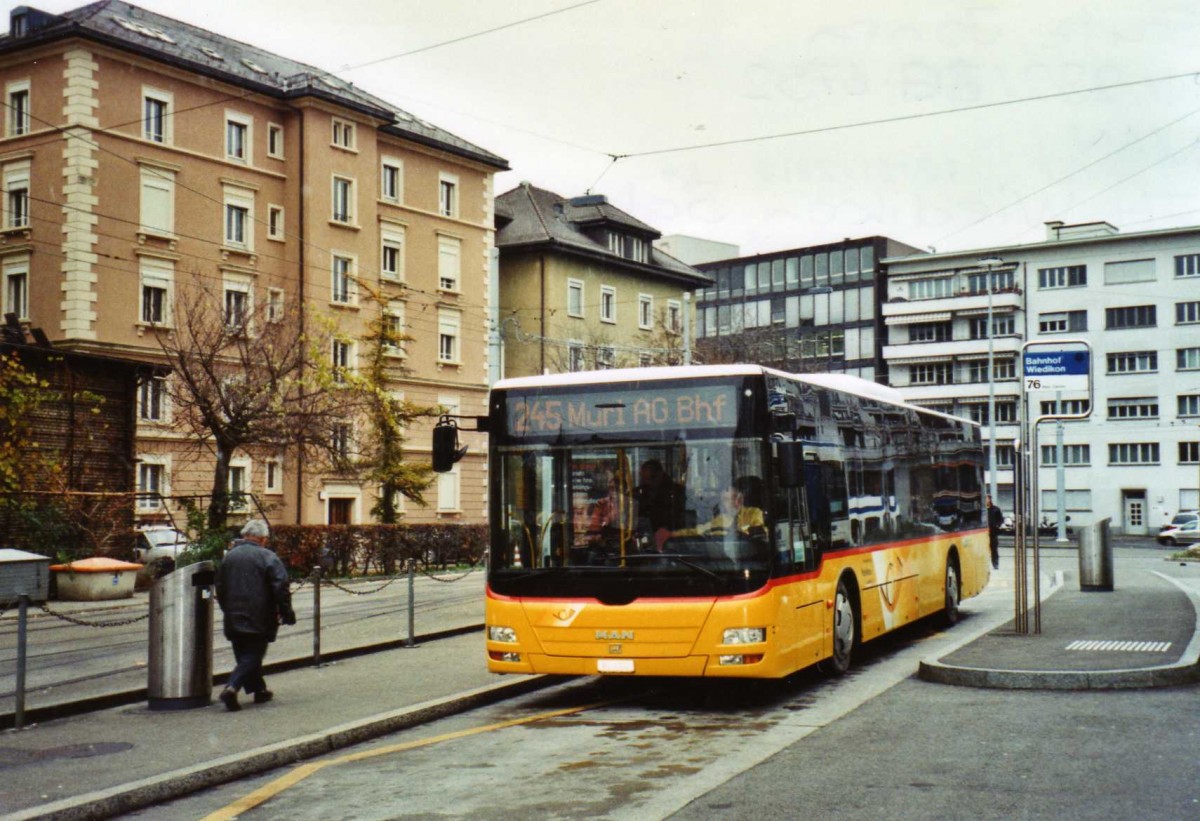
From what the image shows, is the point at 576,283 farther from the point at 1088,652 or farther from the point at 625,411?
the point at 625,411

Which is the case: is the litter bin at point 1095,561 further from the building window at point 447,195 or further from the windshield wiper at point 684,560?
the building window at point 447,195

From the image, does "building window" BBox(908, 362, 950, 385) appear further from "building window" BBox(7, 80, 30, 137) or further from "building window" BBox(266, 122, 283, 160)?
"building window" BBox(7, 80, 30, 137)

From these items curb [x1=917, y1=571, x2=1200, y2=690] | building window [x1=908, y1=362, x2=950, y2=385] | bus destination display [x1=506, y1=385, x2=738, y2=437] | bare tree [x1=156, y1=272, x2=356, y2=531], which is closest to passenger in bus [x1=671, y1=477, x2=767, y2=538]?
bus destination display [x1=506, y1=385, x2=738, y2=437]

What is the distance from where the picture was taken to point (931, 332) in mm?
95188

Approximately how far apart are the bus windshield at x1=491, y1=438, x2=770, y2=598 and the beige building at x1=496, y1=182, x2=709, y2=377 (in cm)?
4585

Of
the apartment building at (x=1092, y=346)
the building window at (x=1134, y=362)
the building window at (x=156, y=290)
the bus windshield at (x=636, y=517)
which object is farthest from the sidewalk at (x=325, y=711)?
the building window at (x=1134, y=362)

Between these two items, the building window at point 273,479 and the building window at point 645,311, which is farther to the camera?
the building window at point 645,311

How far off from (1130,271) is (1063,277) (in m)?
4.15

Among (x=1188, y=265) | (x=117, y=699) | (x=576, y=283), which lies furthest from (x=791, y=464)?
(x=1188, y=265)

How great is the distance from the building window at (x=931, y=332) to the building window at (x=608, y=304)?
33.6 meters

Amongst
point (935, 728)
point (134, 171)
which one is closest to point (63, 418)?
point (134, 171)

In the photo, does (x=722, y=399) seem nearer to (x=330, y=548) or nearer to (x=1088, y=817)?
(x=1088, y=817)

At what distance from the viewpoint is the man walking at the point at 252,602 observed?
39.2ft

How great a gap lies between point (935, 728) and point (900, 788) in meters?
2.30
